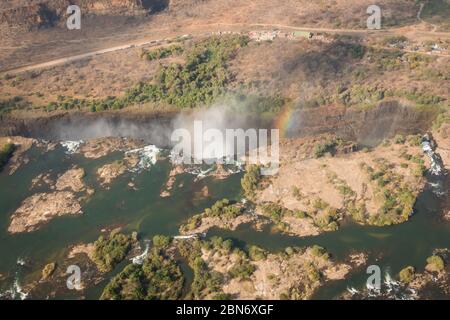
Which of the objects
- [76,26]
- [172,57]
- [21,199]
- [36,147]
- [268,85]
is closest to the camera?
[21,199]

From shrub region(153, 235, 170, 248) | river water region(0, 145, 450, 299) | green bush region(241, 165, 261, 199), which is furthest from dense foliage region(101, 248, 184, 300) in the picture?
green bush region(241, 165, 261, 199)

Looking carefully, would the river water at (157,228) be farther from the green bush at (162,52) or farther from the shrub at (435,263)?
the green bush at (162,52)

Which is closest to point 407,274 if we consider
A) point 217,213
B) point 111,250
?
point 217,213

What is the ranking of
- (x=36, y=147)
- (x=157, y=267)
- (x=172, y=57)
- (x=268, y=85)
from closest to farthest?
(x=157, y=267) → (x=36, y=147) → (x=268, y=85) → (x=172, y=57)

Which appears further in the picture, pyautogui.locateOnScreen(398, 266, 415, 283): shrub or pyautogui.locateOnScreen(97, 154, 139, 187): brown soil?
pyautogui.locateOnScreen(97, 154, 139, 187): brown soil

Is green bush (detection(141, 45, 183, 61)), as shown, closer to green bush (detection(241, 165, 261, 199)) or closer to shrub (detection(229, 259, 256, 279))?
green bush (detection(241, 165, 261, 199))

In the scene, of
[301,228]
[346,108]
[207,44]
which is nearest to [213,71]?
[207,44]

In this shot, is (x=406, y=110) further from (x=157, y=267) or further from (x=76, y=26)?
(x=76, y=26)

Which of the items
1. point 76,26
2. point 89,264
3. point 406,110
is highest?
point 76,26
